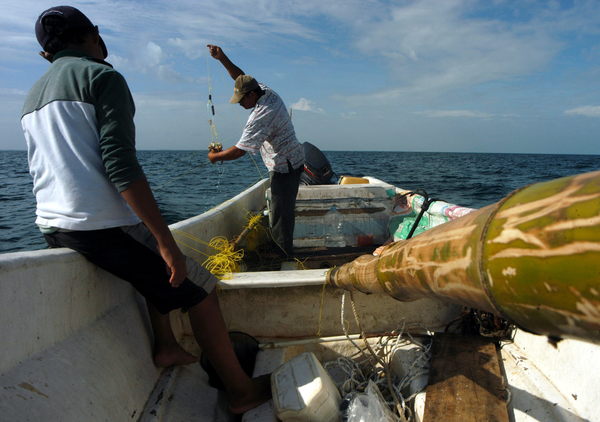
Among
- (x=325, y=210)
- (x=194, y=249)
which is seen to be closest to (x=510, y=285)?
Answer: (x=194, y=249)

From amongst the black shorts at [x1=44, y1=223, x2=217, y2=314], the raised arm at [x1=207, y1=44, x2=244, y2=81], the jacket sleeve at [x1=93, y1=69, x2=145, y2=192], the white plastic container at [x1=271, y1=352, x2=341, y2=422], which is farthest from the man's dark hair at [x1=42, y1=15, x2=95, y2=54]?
the raised arm at [x1=207, y1=44, x2=244, y2=81]

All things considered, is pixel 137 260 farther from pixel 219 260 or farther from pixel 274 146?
pixel 274 146

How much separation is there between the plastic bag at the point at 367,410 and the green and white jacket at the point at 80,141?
60.8 inches

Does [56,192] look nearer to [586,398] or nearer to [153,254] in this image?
[153,254]

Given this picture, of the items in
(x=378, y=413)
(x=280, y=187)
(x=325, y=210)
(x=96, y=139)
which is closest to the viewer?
(x=96, y=139)

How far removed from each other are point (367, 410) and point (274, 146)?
2767 mm

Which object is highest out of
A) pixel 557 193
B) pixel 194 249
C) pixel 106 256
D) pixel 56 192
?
pixel 557 193

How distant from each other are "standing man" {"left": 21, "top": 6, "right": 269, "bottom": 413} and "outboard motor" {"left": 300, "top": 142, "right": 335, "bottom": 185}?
14.8 feet

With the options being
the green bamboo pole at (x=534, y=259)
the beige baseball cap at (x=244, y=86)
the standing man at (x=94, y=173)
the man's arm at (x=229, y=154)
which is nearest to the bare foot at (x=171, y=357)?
the standing man at (x=94, y=173)

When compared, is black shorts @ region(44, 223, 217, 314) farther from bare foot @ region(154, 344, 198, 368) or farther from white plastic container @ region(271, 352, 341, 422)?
white plastic container @ region(271, 352, 341, 422)

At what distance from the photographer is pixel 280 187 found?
4164 mm

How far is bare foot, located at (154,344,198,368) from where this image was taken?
2293 millimetres

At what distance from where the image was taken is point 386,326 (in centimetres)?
283

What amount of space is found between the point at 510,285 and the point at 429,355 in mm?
2007
